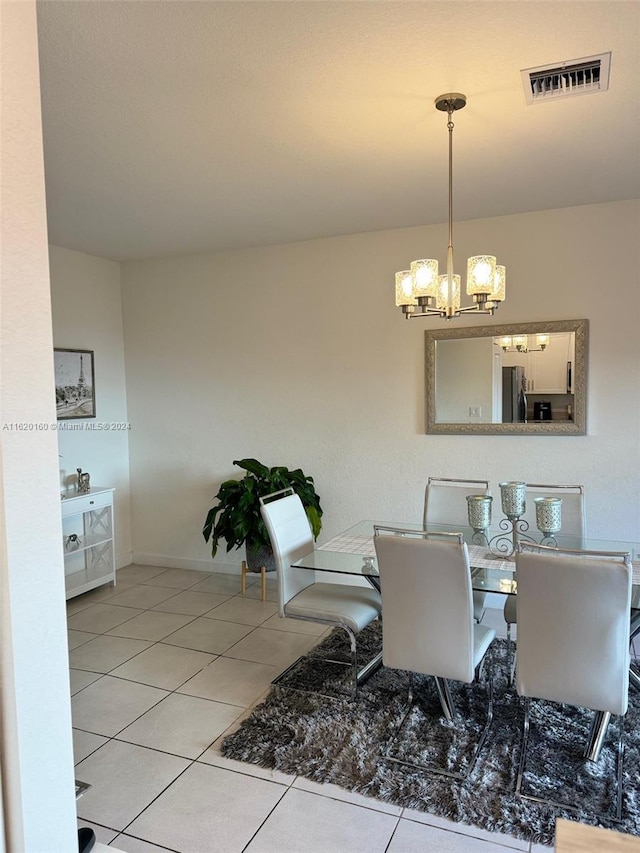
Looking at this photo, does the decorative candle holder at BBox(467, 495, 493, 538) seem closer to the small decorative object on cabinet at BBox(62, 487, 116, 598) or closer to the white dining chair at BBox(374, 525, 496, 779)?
the white dining chair at BBox(374, 525, 496, 779)

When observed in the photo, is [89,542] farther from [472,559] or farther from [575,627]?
[575,627]

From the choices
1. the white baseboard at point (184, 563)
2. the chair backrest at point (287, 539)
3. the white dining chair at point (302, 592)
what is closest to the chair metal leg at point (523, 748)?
the white dining chair at point (302, 592)

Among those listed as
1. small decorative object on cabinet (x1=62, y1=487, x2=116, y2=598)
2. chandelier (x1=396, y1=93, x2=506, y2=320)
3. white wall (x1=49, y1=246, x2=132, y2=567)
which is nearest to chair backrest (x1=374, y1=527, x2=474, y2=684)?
chandelier (x1=396, y1=93, x2=506, y2=320)

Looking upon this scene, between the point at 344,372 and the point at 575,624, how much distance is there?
2.77 meters

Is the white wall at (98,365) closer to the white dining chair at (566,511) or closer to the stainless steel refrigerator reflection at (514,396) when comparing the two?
the stainless steel refrigerator reflection at (514,396)

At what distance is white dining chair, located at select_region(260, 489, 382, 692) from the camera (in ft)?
9.42

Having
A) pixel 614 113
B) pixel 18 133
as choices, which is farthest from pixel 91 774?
pixel 614 113

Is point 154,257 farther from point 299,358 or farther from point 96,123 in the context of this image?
point 96,123

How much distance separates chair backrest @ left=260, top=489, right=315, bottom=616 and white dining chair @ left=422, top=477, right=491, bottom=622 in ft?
2.57

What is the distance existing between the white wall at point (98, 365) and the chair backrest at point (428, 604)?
322cm

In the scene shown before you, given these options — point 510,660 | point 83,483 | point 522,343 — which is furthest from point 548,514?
point 83,483

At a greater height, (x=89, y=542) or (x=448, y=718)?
(x=89, y=542)

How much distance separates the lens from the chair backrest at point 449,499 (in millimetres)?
3562

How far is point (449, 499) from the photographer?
3.62 metres
